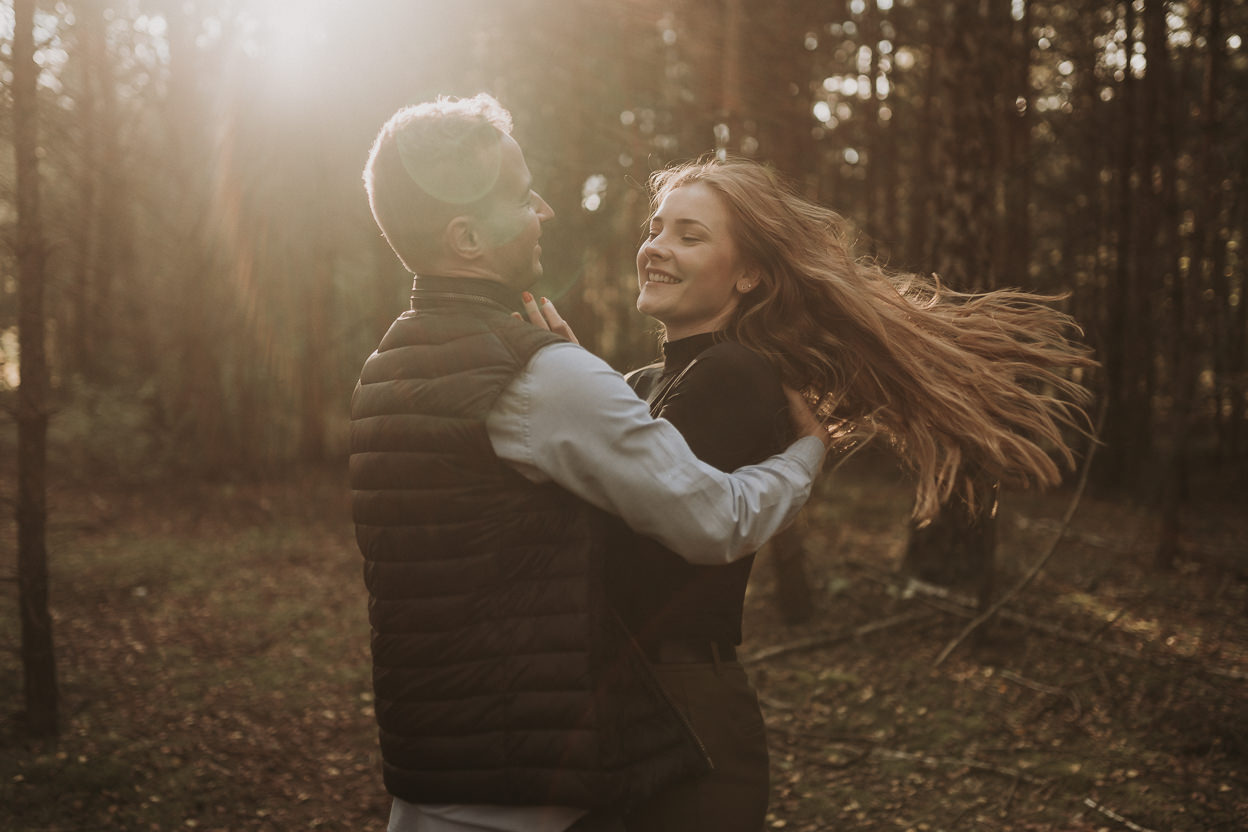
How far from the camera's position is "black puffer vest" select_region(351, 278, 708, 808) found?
1.83 m

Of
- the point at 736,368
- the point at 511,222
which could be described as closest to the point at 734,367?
the point at 736,368

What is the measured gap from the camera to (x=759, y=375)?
7.61ft

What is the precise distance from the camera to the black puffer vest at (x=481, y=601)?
1.83 m

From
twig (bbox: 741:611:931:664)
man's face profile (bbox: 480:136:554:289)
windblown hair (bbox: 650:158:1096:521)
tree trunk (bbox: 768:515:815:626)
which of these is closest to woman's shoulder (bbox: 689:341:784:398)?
windblown hair (bbox: 650:158:1096:521)

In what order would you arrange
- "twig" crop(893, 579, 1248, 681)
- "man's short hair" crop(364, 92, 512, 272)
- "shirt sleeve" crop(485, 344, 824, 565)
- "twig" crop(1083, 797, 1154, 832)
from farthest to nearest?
1. "twig" crop(893, 579, 1248, 681)
2. "twig" crop(1083, 797, 1154, 832)
3. "man's short hair" crop(364, 92, 512, 272)
4. "shirt sleeve" crop(485, 344, 824, 565)

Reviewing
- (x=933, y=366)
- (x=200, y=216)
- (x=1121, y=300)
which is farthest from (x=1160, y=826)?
(x=200, y=216)

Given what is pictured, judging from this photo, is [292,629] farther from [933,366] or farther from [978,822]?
[933,366]

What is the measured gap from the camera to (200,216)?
14.5 m

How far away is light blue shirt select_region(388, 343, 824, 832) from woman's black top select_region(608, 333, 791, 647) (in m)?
0.28

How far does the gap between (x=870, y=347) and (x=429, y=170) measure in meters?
1.51

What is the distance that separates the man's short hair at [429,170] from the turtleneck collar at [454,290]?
6 centimetres

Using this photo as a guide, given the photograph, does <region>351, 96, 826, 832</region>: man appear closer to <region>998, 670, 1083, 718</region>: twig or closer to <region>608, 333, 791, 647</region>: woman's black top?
<region>608, 333, 791, 647</region>: woman's black top

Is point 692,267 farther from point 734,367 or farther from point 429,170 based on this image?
point 429,170

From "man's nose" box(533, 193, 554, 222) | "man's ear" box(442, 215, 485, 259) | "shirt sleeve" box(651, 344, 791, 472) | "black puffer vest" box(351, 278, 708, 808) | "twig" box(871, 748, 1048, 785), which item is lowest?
"twig" box(871, 748, 1048, 785)
